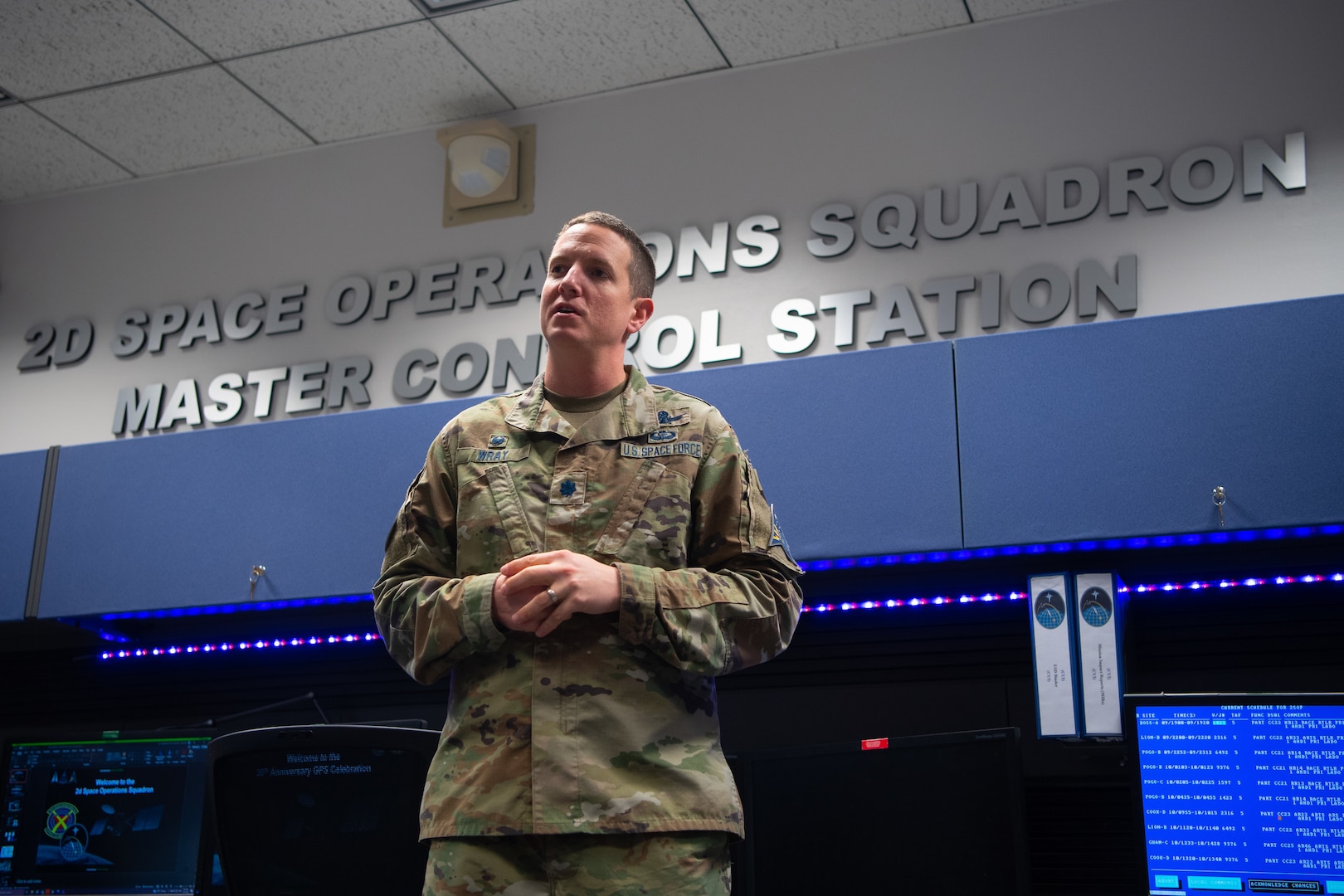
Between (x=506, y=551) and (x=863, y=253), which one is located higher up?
(x=863, y=253)

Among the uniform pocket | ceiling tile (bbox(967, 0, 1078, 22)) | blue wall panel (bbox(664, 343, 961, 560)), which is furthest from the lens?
ceiling tile (bbox(967, 0, 1078, 22))

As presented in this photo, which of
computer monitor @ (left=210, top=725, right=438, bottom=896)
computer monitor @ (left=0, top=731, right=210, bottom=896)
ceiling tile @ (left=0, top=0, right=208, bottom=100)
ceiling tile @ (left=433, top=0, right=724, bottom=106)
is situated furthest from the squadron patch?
ceiling tile @ (left=0, top=0, right=208, bottom=100)

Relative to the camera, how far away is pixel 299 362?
3.69 metres

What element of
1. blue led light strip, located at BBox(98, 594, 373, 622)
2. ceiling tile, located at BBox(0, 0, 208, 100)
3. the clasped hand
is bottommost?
the clasped hand

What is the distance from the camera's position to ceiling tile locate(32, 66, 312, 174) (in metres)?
3.59

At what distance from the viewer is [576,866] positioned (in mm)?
1333

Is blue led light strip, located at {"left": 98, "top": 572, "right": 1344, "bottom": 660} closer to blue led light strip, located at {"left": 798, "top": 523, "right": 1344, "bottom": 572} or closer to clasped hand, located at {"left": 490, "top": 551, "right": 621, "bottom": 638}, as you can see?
blue led light strip, located at {"left": 798, "top": 523, "right": 1344, "bottom": 572}

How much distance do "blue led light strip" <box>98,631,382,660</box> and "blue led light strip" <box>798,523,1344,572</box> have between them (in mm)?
1213

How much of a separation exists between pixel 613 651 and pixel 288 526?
1728mm

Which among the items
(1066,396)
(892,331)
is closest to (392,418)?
(892,331)

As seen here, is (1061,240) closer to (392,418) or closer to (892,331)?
(892,331)

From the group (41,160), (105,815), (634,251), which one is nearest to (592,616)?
(634,251)

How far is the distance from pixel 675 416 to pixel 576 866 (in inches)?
22.3

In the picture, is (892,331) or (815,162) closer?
(892,331)
